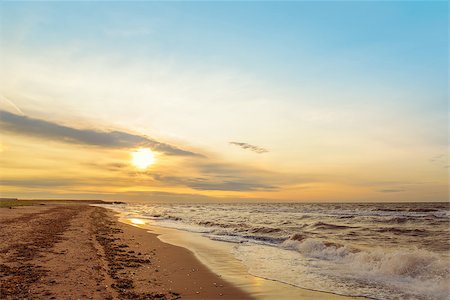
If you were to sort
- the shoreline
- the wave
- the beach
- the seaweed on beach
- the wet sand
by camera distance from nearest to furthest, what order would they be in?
the wet sand, the seaweed on beach, the beach, the shoreline, the wave

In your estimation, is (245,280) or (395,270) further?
(395,270)

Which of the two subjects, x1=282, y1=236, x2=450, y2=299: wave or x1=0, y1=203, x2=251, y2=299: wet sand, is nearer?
x1=0, y1=203, x2=251, y2=299: wet sand

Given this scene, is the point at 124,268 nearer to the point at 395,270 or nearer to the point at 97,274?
the point at 97,274

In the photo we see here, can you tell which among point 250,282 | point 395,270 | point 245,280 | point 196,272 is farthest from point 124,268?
point 395,270

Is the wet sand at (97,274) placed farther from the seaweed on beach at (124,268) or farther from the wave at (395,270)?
the wave at (395,270)

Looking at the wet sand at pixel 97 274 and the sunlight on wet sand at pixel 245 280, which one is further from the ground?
the wet sand at pixel 97 274

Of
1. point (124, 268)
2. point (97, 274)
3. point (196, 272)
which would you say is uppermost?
point (97, 274)

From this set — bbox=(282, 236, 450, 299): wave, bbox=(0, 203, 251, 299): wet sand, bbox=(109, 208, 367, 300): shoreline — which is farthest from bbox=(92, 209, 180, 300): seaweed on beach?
bbox=(282, 236, 450, 299): wave

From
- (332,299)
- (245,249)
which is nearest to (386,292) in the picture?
(332,299)

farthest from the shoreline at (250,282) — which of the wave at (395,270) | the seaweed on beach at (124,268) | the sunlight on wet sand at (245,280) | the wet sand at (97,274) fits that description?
the seaweed on beach at (124,268)

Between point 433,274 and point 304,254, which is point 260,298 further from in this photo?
point 304,254

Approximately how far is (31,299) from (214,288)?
497 cm

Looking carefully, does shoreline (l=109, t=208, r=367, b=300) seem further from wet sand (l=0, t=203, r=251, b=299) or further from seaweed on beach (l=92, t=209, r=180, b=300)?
seaweed on beach (l=92, t=209, r=180, b=300)

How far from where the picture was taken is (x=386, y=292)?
10266mm
